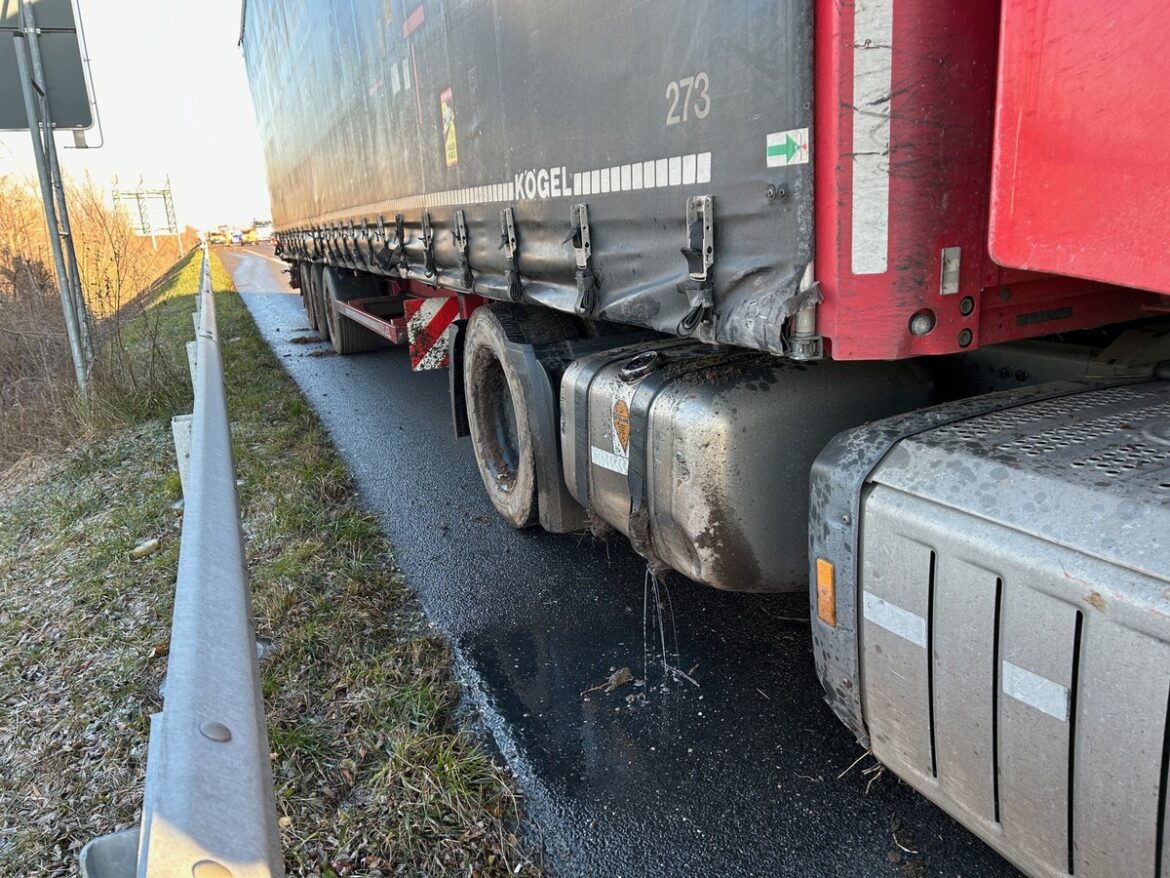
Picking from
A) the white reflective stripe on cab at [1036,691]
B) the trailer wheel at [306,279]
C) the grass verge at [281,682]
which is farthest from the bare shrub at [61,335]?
the white reflective stripe on cab at [1036,691]

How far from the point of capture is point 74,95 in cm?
721

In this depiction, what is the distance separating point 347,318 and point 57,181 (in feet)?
10.9

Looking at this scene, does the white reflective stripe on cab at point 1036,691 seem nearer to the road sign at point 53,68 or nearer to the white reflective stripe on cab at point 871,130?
the white reflective stripe on cab at point 871,130

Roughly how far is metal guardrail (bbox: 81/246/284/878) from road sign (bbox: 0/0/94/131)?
7325 millimetres

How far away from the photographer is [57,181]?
7.27 m

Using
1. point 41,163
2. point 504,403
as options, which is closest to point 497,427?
point 504,403

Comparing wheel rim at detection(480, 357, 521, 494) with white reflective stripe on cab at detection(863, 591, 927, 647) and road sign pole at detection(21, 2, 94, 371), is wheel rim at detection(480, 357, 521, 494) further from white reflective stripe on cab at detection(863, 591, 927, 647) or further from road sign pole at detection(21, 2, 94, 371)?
road sign pole at detection(21, 2, 94, 371)

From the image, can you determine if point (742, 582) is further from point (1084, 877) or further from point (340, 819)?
point (340, 819)

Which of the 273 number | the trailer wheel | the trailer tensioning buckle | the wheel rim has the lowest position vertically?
the wheel rim

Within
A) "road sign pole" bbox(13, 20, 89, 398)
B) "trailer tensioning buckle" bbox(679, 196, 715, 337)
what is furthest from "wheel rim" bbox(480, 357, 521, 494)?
"road sign pole" bbox(13, 20, 89, 398)

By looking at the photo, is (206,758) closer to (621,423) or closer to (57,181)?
(621,423)

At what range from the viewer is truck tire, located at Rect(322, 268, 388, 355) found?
9594 mm

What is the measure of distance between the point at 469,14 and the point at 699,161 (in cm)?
203

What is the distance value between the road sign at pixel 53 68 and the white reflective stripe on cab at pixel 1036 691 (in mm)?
8127
